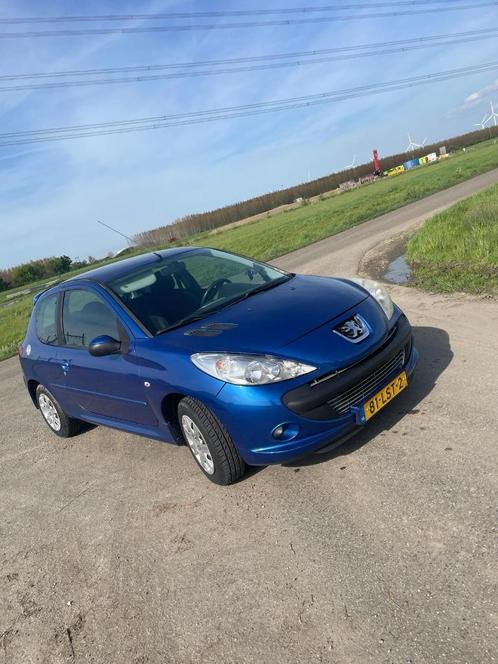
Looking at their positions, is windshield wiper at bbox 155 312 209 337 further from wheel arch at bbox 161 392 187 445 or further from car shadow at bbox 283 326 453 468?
car shadow at bbox 283 326 453 468

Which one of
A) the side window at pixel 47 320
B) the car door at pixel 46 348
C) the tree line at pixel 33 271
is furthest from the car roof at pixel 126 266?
the tree line at pixel 33 271

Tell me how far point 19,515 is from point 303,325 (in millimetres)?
2828

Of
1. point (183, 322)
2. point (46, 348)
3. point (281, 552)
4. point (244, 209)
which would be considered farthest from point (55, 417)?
point (244, 209)

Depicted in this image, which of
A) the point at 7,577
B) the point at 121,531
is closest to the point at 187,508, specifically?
the point at 121,531

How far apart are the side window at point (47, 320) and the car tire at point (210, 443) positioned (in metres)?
2.25

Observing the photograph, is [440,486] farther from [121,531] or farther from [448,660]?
[121,531]

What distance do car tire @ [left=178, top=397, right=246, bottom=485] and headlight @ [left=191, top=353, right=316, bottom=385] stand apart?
32 cm

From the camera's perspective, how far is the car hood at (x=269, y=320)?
3740 mm

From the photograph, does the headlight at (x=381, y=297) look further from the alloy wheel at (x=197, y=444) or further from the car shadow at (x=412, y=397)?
the alloy wheel at (x=197, y=444)

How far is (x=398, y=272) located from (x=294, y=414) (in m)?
7.14

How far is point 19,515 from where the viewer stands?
4496 millimetres

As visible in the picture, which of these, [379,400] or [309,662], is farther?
[379,400]

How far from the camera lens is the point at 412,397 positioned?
14.8 feet

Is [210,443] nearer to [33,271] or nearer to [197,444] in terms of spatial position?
[197,444]
